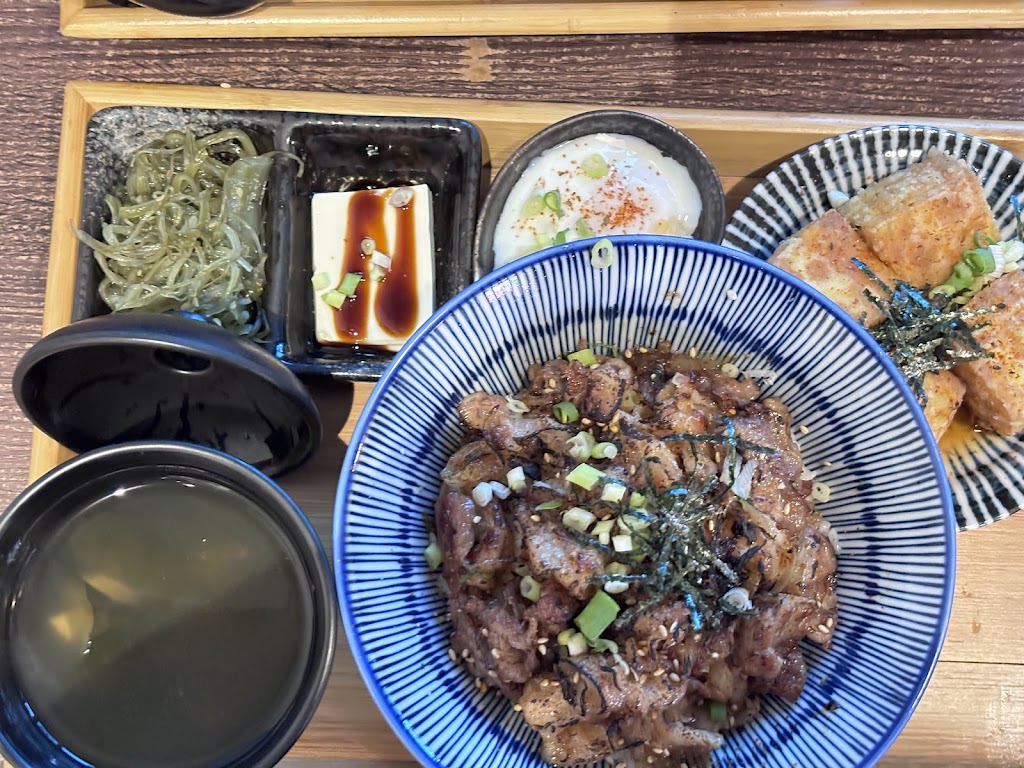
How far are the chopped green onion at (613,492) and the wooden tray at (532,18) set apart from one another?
1.56 metres

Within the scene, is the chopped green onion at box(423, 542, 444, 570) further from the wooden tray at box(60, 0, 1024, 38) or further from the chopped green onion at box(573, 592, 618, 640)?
the wooden tray at box(60, 0, 1024, 38)

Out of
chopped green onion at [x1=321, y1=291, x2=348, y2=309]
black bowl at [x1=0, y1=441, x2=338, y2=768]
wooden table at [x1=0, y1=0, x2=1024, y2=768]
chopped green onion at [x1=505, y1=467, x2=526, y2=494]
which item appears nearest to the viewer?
chopped green onion at [x1=505, y1=467, x2=526, y2=494]

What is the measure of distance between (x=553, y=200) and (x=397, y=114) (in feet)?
1.83

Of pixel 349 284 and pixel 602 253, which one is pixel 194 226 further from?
pixel 602 253

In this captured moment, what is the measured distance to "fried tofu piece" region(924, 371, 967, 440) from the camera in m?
2.15

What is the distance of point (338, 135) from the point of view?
238cm

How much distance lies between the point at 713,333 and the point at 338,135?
1.32 m

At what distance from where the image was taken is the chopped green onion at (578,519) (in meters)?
1.62

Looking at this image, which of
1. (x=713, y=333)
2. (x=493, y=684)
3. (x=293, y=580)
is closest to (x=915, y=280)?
(x=713, y=333)

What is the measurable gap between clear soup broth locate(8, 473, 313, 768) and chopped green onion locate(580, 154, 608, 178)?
1.38 meters

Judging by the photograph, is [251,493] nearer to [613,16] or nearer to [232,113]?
[232,113]

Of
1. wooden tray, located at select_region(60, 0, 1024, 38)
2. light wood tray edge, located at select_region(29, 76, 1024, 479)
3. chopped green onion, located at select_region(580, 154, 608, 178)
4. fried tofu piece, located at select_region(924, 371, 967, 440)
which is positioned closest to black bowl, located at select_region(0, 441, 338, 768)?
light wood tray edge, located at select_region(29, 76, 1024, 479)

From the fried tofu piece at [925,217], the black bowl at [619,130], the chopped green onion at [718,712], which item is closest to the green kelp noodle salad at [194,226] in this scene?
the black bowl at [619,130]

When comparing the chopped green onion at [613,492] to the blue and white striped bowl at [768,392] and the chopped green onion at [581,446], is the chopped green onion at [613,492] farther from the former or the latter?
the blue and white striped bowl at [768,392]
